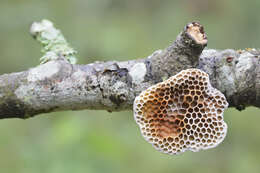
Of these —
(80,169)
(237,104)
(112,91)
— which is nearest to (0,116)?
(112,91)

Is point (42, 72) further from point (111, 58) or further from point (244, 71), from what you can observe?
point (111, 58)

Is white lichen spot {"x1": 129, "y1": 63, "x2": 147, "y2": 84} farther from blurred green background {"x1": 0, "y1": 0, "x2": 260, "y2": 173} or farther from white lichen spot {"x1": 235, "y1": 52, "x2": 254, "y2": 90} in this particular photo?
blurred green background {"x1": 0, "y1": 0, "x2": 260, "y2": 173}

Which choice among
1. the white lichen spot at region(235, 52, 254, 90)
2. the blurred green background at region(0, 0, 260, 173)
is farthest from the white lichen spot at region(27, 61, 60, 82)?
the blurred green background at region(0, 0, 260, 173)

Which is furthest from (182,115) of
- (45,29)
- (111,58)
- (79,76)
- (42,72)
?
(111,58)

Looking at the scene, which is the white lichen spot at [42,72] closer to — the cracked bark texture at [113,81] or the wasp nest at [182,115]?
the cracked bark texture at [113,81]

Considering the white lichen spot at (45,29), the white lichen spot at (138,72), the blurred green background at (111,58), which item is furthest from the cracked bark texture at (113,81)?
the blurred green background at (111,58)

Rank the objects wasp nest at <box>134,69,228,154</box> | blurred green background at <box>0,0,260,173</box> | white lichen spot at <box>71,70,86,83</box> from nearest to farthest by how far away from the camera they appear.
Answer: wasp nest at <box>134,69,228,154</box> < white lichen spot at <box>71,70,86,83</box> < blurred green background at <box>0,0,260,173</box>

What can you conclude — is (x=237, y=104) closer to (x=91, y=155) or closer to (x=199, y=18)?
(x=91, y=155)
